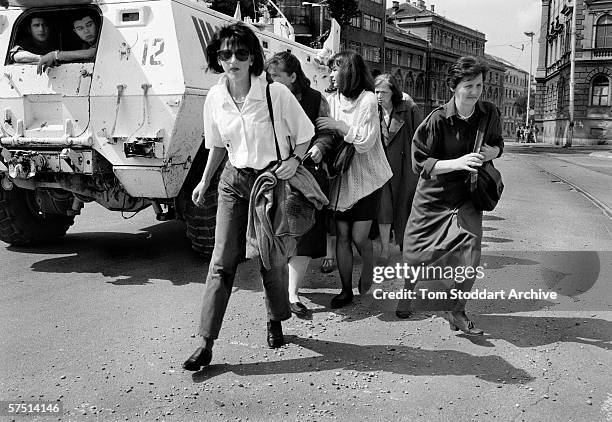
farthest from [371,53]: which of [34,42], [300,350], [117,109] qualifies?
[300,350]

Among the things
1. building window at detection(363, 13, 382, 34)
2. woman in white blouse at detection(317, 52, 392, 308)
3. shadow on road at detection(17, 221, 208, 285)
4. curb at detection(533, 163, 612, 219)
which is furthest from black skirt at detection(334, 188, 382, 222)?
building window at detection(363, 13, 382, 34)

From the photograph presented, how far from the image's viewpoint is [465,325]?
448 cm

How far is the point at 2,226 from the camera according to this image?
7105 mm

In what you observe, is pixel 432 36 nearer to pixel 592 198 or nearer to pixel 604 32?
pixel 604 32

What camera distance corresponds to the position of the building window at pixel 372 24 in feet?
214

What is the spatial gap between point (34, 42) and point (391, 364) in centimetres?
461

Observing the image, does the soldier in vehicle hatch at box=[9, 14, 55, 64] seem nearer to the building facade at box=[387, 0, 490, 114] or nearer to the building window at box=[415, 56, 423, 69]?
the building window at box=[415, 56, 423, 69]

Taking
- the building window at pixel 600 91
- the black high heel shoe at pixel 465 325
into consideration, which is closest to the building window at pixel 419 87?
the building window at pixel 600 91

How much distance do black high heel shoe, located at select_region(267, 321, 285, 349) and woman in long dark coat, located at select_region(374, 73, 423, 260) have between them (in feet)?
6.51

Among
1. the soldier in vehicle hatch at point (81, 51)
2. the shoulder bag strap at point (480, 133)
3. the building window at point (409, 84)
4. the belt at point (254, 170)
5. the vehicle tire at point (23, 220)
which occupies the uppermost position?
the building window at point (409, 84)

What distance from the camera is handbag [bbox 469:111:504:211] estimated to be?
169 inches

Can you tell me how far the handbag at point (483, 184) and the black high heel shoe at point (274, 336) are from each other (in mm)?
1489

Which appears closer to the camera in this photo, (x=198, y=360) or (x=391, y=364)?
(x=198, y=360)

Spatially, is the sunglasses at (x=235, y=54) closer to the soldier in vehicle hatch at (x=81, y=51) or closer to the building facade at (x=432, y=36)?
the soldier in vehicle hatch at (x=81, y=51)
